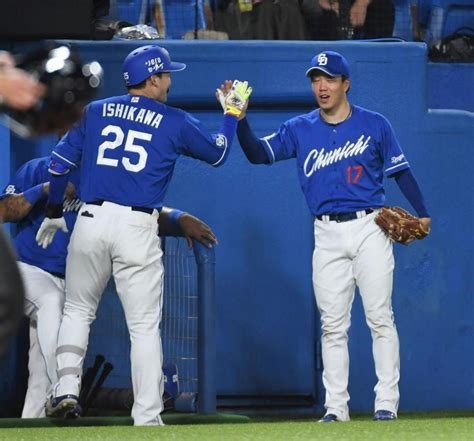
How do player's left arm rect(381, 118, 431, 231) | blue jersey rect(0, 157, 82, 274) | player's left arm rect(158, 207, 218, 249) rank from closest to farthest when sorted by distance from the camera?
1. player's left arm rect(381, 118, 431, 231)
2. player's left arm rect(158, 207, 218, 249)
3. blue jersey rect(0, 157, 82, 274)

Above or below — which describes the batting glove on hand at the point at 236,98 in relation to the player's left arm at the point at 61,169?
above

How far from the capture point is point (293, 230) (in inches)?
344

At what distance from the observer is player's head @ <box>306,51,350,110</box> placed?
7359 mm

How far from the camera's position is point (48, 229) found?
7516 millimetres

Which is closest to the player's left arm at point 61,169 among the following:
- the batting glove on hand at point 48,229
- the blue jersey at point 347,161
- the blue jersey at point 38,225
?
the batting glove on hand at point 48,229

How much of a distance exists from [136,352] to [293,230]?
2.12 metres

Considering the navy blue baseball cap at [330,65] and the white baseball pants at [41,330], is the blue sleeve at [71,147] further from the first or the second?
the navy blue baseball cap at [330,65]

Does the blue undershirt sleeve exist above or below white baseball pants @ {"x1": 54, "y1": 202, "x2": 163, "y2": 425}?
above

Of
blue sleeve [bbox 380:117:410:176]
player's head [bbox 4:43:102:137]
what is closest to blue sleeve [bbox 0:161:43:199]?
blue sleeve [bbox 380:117:410:176]

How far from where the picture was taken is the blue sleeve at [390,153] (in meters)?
7.33

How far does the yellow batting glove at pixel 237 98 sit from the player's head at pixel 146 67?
0.35m

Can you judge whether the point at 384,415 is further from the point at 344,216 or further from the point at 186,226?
the point at 186,226

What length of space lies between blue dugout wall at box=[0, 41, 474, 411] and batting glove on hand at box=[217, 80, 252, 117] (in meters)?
1.36

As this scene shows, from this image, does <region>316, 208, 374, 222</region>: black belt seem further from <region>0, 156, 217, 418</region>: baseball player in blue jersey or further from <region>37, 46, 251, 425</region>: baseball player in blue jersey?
<region>0, 156, 217, 418</region>: baseball player in blue jersey
